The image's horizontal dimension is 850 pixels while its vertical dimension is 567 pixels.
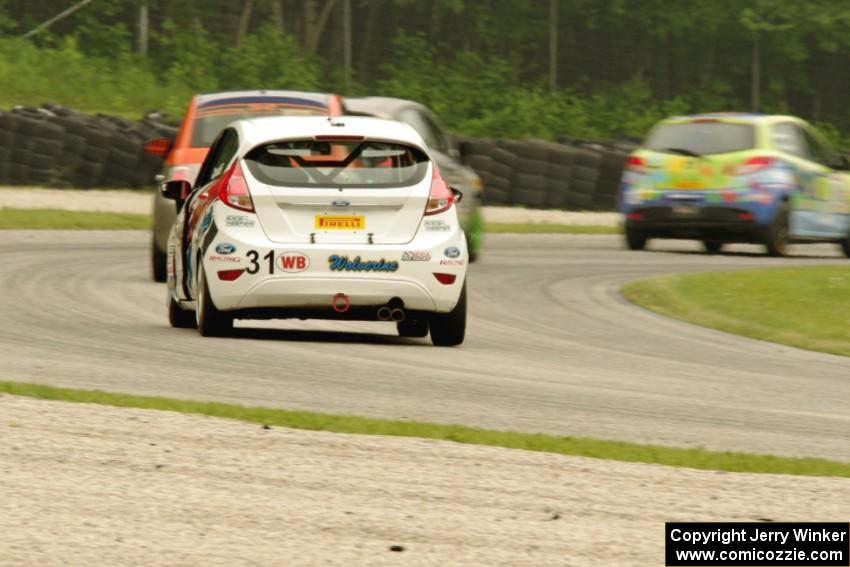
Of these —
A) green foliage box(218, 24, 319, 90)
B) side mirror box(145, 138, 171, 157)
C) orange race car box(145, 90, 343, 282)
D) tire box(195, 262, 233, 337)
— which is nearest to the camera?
tire box(195, 262, 233, 337)

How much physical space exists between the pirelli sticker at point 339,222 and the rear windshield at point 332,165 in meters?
0.21

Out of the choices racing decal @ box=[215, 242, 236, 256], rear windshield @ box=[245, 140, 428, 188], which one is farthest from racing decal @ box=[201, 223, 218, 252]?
rear windshield @ box=[245, 140, 428, 188]

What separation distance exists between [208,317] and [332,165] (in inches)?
48.0

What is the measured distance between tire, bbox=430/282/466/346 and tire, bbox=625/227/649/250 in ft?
36.2

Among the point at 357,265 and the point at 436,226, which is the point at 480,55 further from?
the point at 357,265

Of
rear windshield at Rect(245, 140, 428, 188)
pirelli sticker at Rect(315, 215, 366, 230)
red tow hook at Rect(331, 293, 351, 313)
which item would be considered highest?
rear windshield at Rect(245, 140, 428, 188)

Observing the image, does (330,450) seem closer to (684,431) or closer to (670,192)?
(684,431)

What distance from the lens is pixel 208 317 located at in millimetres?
12797

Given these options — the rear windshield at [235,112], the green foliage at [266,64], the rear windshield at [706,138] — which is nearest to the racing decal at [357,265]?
the rear windshield at [235,112]

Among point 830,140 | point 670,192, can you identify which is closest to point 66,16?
point 830,140

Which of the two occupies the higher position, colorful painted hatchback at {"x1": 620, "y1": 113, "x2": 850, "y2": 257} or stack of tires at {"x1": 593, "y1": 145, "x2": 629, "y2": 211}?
colorful painted hatchback at {"x1": 620, "y1": 113, "x2": 850, "y2": 257}

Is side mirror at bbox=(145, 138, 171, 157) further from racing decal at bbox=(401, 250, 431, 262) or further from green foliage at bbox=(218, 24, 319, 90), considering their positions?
green foliage at bbox=(218, 24, 319, 90)

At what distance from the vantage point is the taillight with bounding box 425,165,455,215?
42.2 feet

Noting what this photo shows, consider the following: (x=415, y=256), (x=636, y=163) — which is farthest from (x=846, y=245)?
(x=415, y=256)
